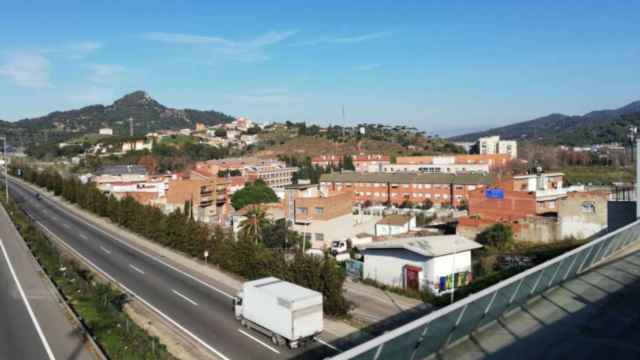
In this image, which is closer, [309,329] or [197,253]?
[309,329]

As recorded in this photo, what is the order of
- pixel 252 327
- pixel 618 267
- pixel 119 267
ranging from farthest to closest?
pixel 119 267 → pixel 252 327 → pixel 618 267

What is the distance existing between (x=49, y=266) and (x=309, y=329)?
16287mm

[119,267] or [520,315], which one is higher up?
[520,315]

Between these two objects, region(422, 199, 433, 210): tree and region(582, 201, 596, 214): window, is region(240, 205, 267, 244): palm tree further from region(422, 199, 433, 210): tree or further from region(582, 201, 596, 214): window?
region(422, 199, 433, 210): tree

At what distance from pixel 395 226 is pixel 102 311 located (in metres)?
25.5

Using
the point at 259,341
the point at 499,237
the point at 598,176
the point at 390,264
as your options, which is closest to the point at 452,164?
the point at 598,176

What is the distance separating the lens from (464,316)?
5.09 m

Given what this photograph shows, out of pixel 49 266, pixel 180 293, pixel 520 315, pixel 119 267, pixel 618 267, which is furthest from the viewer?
pixel 119 267

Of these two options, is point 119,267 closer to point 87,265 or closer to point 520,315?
point 87,265

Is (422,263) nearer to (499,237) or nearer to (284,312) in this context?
(284,312)

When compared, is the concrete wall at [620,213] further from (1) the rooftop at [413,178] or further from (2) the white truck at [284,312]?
(1) the rooftop at [413,178]

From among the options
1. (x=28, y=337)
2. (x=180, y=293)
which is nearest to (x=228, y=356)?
(x=28, y=337)

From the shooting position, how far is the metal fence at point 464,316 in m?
4.27

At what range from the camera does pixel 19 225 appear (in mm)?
38969
